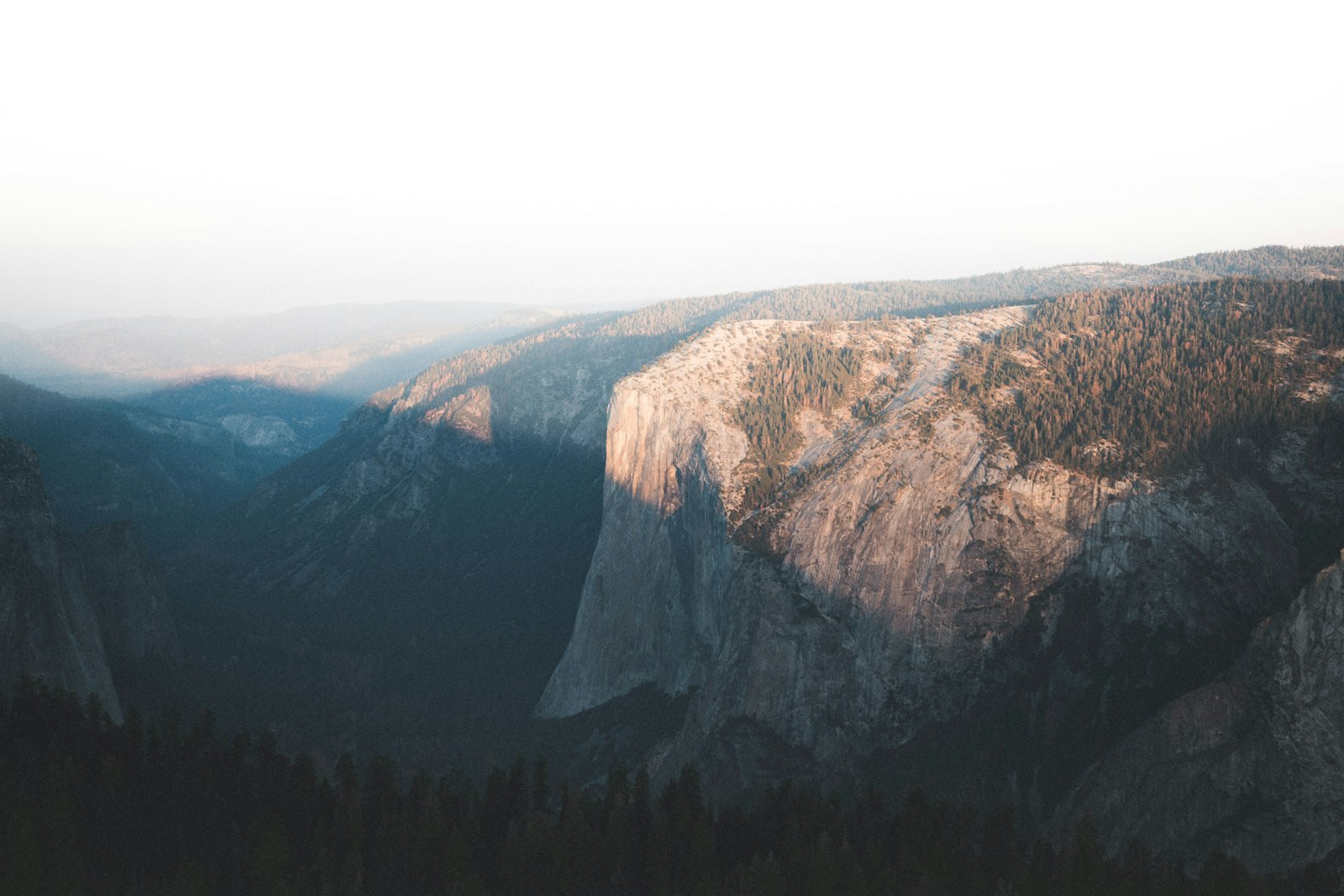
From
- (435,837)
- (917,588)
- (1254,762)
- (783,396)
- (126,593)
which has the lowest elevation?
(126,593)

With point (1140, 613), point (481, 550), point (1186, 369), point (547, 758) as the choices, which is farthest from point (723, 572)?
point (481, 550)

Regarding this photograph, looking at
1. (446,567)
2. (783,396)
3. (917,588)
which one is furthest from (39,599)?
(446,567)

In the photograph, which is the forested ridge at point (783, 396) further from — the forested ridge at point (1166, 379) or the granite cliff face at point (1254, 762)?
the granite cliff face at point (1254, 762)

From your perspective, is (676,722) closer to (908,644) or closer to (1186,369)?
(908,644)

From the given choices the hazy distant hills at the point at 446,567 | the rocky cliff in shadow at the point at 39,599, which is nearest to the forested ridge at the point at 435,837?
the rocky cliff in shadow at the point at 39,599

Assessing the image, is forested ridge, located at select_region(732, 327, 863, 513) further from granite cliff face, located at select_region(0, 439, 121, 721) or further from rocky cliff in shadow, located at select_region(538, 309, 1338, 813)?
granite cliff face, located at select_region(0, 439, 121, 721)

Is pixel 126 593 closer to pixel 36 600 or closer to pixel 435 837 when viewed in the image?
pixel 36 600
